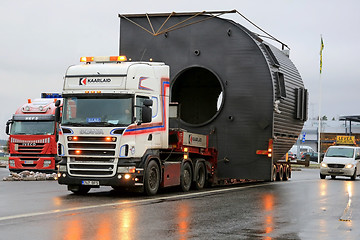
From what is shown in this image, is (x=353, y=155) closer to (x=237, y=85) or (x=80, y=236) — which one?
(x=237, y=85)

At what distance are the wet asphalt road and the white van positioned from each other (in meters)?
14.2

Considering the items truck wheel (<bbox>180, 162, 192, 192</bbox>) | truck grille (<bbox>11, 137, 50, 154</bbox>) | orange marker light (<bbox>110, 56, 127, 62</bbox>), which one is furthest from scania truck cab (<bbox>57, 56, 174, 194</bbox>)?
truck grille (<bbox>11, 137, 50, 154</bbox>)

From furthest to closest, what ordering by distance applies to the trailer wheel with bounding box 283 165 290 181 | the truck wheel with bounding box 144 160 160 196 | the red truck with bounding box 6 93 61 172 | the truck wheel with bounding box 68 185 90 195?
the trailer wheel with bounding box 283 165 290 181, the red truck with bounding box 6 93 61 172, the truck wheel with bounding box 68 185 90 195, the truck wheel with bounding box 144 160 160 196

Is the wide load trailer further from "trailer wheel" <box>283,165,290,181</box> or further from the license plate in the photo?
"trailer wheel" <box>283,165,290,181</box>

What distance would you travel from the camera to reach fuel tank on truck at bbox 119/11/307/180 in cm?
2064

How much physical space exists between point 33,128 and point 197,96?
22.4 ft

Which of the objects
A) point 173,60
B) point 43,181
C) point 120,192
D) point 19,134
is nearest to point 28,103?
point 19,134

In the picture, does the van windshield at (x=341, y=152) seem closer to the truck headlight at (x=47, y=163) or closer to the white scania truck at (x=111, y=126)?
the truck headlight at (x=47, y=163)

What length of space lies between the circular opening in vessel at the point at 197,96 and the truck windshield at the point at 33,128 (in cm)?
562

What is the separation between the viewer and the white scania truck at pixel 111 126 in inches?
647

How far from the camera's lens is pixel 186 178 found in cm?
1970

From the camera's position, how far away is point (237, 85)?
20.8 meters

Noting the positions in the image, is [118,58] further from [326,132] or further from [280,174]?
[326,132]

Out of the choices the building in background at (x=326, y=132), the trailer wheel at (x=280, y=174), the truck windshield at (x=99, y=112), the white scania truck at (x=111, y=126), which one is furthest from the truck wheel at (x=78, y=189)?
the building in background at (x=326, y=132)
